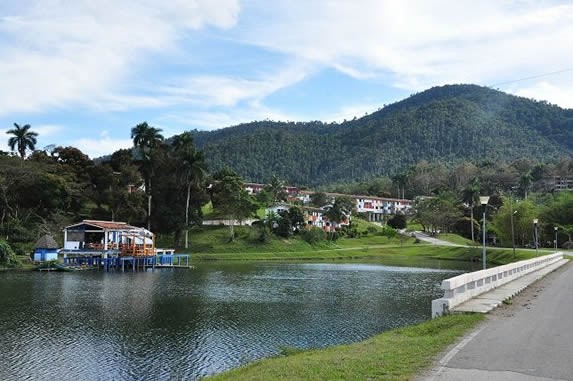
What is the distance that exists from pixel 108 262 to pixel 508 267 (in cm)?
5444

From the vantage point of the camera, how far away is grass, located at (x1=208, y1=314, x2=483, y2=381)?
1094 centimetres

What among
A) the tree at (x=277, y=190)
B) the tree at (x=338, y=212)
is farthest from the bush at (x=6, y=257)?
the tree at (x=277, y=190)

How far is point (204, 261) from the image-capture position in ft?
263

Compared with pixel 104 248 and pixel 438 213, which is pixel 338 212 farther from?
pixel 104 248

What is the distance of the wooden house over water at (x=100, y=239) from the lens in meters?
71.6

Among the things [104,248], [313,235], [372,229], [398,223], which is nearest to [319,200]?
[398,223]

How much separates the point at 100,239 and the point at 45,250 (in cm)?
944

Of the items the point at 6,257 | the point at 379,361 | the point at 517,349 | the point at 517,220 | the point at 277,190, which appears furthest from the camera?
the point at 277,190

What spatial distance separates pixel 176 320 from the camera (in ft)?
94.6

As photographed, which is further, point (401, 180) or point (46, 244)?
point (401, 180)

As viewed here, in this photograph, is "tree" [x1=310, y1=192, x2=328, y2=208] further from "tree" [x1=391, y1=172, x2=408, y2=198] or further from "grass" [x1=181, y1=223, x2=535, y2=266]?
"tree" [x1=391, y1=172, x2=408, y2=198]

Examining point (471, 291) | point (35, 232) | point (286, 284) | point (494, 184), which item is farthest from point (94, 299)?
point (494, 184)

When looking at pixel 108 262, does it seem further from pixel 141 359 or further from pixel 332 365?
pixel 332 365

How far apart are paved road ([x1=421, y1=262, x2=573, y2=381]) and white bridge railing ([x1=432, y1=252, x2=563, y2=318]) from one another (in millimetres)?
1484
